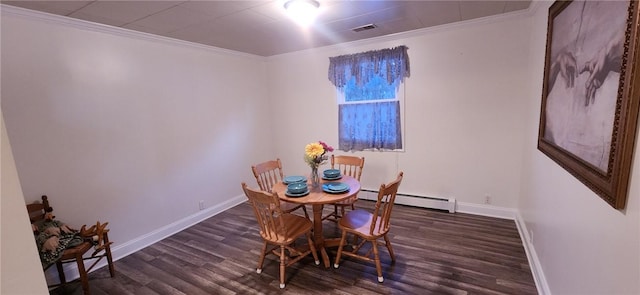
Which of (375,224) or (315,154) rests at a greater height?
(315,154)

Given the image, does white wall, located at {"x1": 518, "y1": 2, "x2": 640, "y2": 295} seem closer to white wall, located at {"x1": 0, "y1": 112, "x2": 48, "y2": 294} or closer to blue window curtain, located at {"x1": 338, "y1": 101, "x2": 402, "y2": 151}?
blue window curtain, located at {"x1": 338, "y1": 101, "x2": 402, "y2": 151}

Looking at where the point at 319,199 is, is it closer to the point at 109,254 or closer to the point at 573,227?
the point at 573,227

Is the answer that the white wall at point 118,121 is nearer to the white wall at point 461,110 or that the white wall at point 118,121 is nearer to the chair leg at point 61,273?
the chair leg at point 61,273

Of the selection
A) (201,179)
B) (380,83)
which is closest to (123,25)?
(201,179)

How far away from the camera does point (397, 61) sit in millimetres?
3543

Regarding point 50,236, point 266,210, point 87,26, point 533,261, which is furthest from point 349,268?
point 87,26

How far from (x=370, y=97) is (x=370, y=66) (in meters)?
0.42

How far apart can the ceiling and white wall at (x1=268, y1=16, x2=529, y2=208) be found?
274 mm

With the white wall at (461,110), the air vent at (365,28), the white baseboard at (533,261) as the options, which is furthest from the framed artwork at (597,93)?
the air vent at (365,28)

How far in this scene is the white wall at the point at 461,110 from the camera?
9.91ft

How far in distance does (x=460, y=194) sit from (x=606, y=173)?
2.57 metres

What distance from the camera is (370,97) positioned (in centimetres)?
383

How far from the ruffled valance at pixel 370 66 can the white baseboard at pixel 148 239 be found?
2.52m

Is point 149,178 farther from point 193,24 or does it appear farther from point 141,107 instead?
point 193,24
